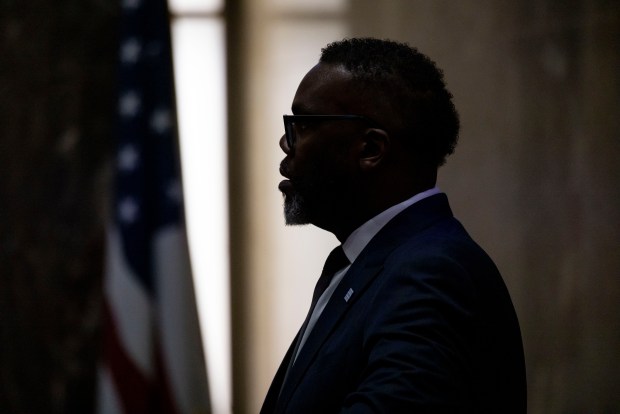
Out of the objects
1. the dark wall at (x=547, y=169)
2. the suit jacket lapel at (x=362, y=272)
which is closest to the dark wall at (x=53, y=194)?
the dark wall at (x=547, y=169)

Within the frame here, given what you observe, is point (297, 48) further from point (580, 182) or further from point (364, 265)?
point (364, 265)

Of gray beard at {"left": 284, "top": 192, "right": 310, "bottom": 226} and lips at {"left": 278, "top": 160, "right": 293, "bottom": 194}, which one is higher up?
lips at {"left": 278, "top": 160, "right": 293, "bottom": 194}

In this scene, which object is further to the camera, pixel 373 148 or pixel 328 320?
pixel 373 148

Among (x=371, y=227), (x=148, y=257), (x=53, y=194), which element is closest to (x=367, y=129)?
(x=371, y=227)

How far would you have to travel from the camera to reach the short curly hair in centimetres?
174

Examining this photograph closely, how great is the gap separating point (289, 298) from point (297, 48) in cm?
120

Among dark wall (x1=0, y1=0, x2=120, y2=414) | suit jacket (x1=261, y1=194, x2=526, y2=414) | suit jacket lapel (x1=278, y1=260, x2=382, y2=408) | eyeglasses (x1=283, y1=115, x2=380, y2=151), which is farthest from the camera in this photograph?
dark wall (x1=0, y1=0, x2=120, y2=414)

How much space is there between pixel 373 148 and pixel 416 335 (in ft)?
1.63

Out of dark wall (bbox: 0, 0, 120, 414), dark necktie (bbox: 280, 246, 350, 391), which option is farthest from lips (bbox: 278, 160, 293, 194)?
dark wall (bbox: 0, 0, 120, 414)

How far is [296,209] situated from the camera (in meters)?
1.87

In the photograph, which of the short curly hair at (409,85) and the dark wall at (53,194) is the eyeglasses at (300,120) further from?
the dark wall at (53,194)

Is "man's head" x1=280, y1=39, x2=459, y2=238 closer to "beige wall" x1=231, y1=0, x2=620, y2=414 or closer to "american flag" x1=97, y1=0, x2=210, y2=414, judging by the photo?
"beige wall" x1=231, y1=0, x2=620, y2=414

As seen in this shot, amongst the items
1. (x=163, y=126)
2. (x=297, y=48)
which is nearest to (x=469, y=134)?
(x=297, y=48)

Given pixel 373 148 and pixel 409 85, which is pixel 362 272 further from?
pixel 409 85
